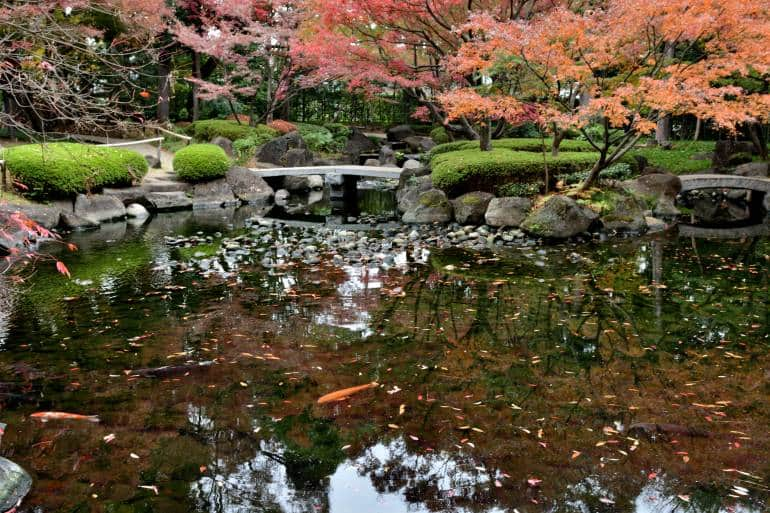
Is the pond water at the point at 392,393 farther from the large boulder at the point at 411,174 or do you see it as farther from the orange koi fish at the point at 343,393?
the large boulder at the point at 411,174

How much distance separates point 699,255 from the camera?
1086cm

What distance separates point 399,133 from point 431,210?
12.6 metres

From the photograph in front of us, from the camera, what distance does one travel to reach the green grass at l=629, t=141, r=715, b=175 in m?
19.3

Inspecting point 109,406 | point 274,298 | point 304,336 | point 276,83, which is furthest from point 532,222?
point 276,83

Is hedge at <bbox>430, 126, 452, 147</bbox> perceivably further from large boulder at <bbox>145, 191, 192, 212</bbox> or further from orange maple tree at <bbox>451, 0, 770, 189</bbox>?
orange maple tree at <bbox>451, 0, 770, 189</bbox>

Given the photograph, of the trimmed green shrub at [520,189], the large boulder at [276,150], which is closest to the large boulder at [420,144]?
the large boulder at [276,150]

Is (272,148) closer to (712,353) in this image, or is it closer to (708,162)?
(708,162)

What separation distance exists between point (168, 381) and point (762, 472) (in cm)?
431

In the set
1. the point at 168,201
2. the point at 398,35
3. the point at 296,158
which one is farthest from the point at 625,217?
the point at 296,158

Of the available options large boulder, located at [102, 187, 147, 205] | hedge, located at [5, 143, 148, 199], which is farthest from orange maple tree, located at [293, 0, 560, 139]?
large boulder, located at [102, 187, 147, 205]

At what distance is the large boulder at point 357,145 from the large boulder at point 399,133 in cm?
154

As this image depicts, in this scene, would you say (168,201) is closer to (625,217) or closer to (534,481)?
(625,217)

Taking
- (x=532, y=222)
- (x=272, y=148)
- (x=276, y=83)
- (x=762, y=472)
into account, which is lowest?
(x=762, y=472)

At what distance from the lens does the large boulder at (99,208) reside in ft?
46.5
